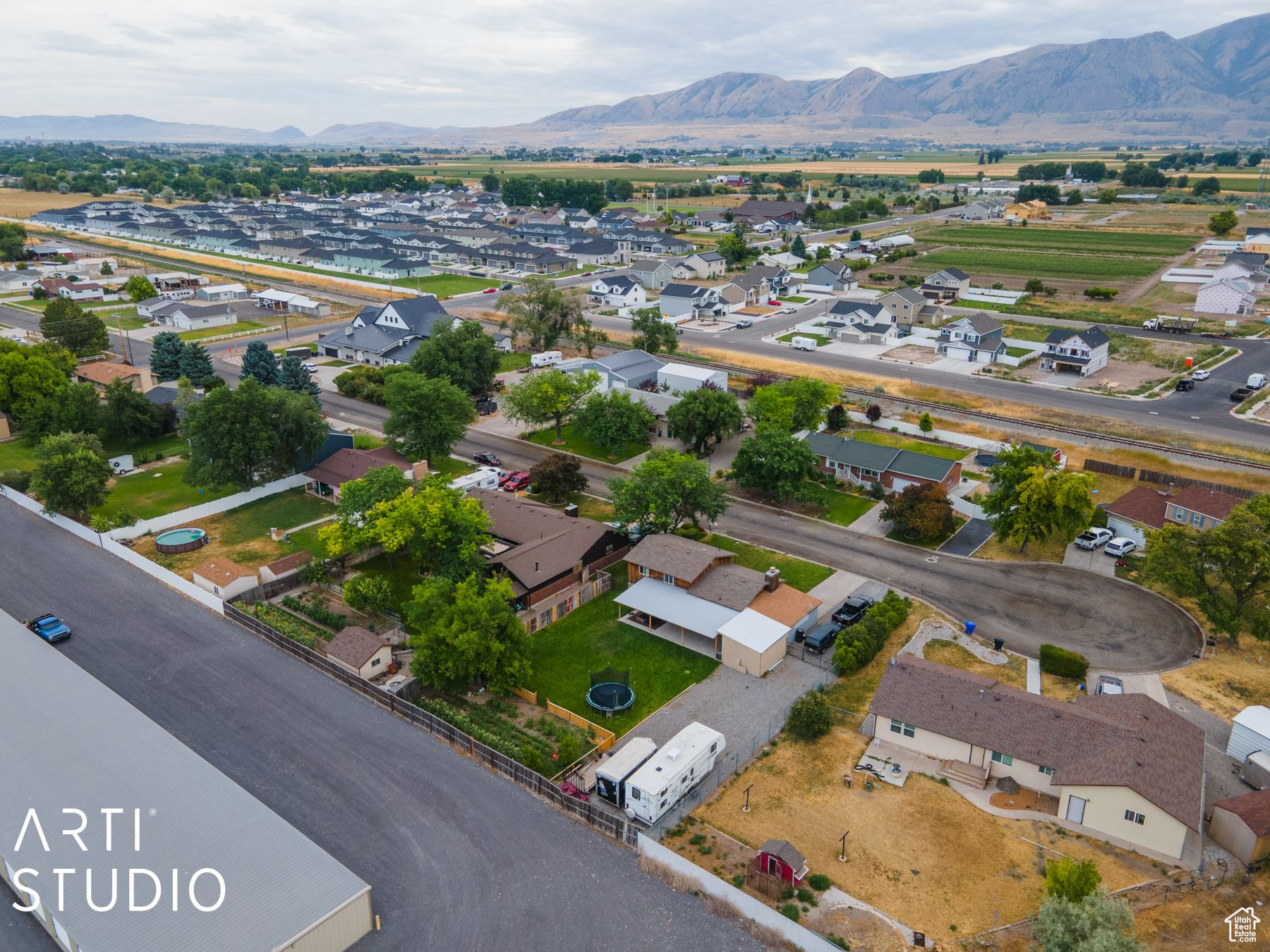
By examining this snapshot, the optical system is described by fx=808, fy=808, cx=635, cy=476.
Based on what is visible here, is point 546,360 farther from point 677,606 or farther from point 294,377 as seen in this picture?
point 677,606

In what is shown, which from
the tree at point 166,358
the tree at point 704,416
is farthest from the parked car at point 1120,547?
the tree at point 166,358

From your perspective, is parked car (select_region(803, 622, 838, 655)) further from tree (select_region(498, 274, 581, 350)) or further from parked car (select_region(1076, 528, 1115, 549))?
tree (select_region(498, 274, 581, 350))

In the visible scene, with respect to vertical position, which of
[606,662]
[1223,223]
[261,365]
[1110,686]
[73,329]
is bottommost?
[606,662]

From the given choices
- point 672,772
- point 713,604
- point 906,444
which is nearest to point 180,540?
point 713,604

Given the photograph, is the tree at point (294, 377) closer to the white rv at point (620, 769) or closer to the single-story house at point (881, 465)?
the single-story house at point (881, 465)

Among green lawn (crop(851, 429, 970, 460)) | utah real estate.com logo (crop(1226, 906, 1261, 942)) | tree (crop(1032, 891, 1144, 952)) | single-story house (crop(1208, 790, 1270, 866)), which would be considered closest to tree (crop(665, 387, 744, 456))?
green lawn (crop(851, 429, 970, 460))

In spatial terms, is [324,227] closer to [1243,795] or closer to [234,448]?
[234,448]
